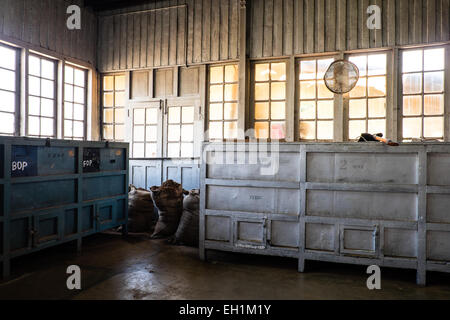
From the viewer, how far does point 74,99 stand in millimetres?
7504

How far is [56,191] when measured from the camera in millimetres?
4352

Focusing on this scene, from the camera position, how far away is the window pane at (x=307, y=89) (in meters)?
6.40

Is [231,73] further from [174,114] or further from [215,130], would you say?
[174,114]

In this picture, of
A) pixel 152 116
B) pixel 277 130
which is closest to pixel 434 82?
pixel 277 130

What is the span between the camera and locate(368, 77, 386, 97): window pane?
604cm

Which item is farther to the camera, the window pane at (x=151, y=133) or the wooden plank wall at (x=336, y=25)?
the window pane at (x=151, y=133)

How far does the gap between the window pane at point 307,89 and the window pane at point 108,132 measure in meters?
4.38

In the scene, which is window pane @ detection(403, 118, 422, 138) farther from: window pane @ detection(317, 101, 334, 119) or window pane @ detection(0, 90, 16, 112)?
window pane @ detection(0, 90, 16, 112)

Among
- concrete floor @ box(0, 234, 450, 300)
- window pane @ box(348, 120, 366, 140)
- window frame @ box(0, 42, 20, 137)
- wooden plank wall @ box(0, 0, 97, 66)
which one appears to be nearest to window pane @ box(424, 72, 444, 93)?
window pane @ box(348, 120, 366, 140)

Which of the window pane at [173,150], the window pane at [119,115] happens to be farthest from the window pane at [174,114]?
the window pane at [119,115]

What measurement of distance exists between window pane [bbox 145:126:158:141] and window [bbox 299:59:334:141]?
10.4 ft

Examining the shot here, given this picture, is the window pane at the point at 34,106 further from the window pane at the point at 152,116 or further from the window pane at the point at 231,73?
the window pane at the point at 231,73
